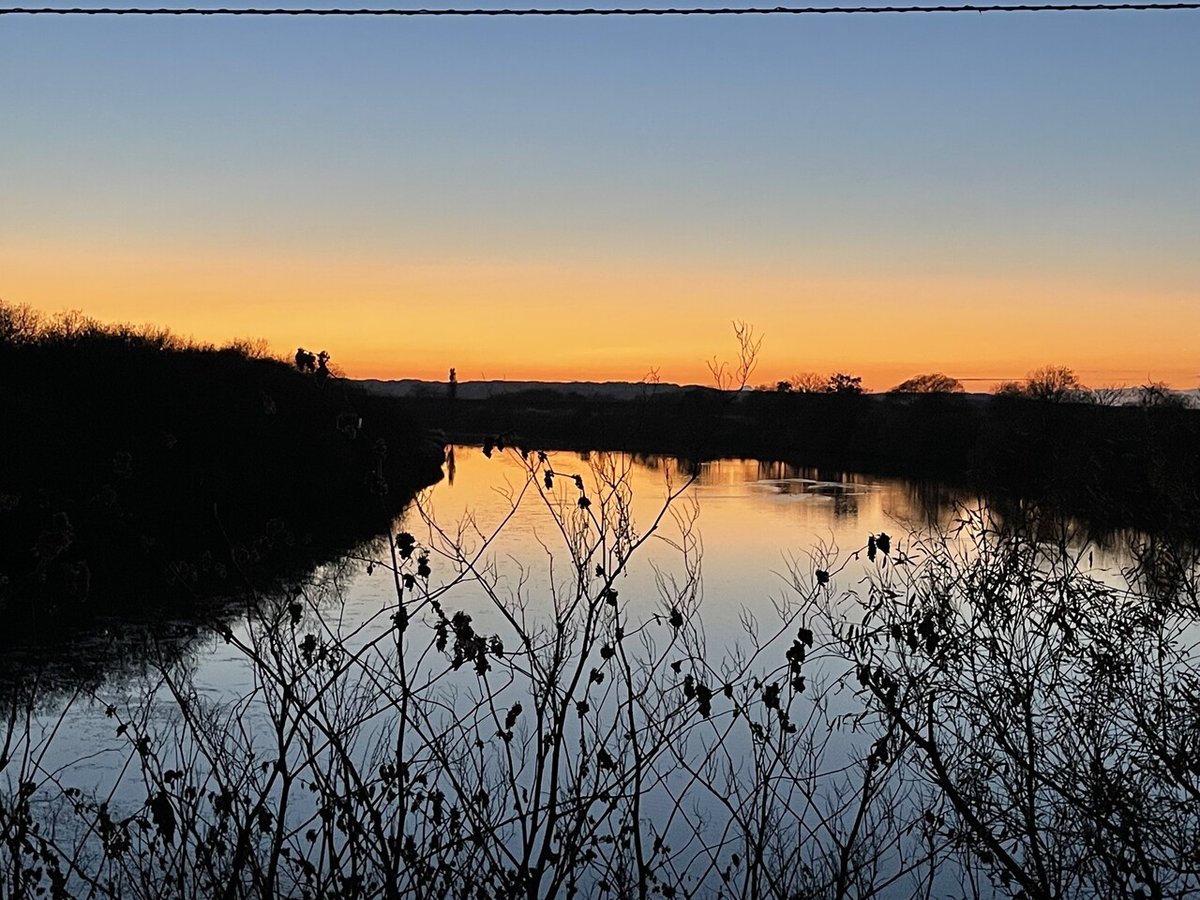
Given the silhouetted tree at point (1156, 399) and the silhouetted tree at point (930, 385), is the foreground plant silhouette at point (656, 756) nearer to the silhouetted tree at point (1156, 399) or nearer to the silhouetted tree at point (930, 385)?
the silhouetted tree at point (1156, 399)

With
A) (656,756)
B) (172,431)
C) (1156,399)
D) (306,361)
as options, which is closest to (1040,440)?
(1156,399)

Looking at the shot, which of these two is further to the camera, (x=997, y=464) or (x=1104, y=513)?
(x=997, y=464)

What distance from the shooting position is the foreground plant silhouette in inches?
136

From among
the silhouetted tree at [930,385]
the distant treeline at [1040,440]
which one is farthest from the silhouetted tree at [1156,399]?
the silhouetted tree at [930,385]

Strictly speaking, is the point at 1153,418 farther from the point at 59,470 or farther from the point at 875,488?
the point at 875,488

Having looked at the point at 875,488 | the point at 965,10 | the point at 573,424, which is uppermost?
the point at 965,10

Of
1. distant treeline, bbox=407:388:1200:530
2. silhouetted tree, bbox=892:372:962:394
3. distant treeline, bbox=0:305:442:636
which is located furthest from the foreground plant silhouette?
silhouetted tree, bbox=892:372:962:394

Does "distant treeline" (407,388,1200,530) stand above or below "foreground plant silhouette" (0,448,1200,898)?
above

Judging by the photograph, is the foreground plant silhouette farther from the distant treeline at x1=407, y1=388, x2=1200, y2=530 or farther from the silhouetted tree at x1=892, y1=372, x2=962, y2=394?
the silhouetted tree at x1=892, y1=372, x2=962, y2=394

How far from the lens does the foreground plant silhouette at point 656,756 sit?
344 centimetres

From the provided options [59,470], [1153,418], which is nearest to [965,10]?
[1153,418]

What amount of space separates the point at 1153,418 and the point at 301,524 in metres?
24.1

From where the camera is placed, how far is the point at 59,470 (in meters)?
27.0

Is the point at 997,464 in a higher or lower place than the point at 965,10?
lower
